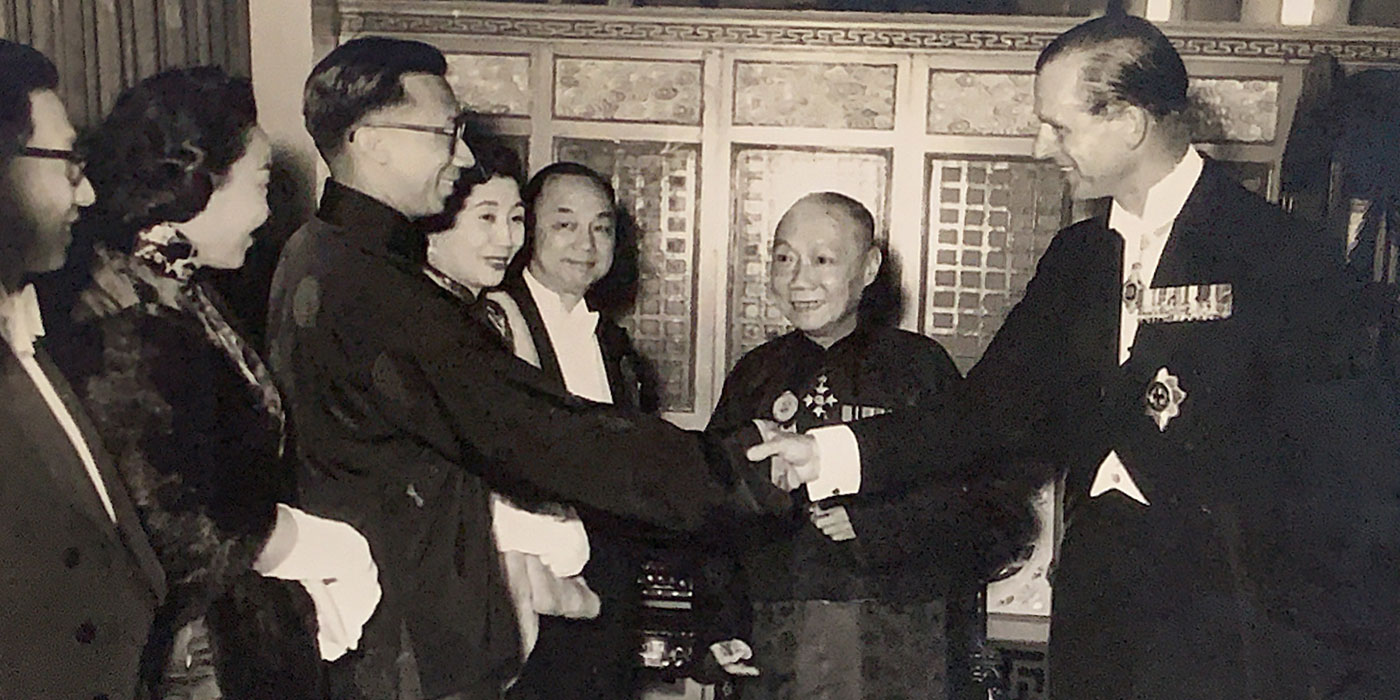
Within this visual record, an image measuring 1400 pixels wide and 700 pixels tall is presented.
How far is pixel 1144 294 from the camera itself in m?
1.08

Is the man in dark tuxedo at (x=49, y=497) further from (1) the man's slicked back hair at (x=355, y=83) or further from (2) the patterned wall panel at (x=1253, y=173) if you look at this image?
(2) the patterned wall panel at (x=1253, y=173)

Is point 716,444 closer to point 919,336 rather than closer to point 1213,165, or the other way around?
point 919,336

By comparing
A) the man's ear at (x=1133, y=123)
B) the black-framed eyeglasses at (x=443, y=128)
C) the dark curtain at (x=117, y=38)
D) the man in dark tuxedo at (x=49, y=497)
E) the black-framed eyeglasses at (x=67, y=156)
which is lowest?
the man in dark tuxedo at (x=49, y=497)

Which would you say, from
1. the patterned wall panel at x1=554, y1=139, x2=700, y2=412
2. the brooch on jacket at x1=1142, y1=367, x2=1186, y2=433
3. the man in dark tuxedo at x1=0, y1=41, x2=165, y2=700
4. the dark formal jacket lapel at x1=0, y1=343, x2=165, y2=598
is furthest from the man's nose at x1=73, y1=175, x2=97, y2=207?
the brooch on jacket at x1=1142, y1=367, x2=1186, y2=433

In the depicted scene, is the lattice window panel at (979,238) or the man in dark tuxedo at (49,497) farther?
the lattice window panel at (979,238)

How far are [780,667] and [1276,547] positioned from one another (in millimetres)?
470

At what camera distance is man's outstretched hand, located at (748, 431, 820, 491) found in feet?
3.53

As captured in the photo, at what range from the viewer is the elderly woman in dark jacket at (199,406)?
103 centimetres

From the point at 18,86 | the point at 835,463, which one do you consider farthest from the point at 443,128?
the point at 835,463

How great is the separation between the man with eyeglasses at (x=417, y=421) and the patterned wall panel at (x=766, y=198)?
103 millimetres

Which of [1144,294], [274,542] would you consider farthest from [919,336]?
[274,542]

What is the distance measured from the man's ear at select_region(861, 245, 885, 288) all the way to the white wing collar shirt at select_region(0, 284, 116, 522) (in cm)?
69

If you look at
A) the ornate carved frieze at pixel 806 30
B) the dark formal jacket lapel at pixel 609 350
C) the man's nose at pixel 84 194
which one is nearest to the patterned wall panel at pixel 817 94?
the ornate carved frieze at pixel 806 30

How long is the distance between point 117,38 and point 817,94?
0.64 metres
